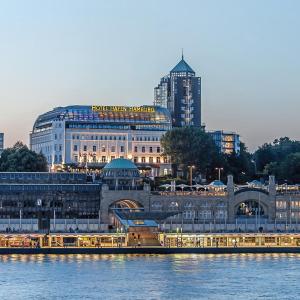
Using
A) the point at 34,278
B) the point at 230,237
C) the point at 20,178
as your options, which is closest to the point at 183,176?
the point at 20,178

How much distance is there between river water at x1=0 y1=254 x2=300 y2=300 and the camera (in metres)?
98.2

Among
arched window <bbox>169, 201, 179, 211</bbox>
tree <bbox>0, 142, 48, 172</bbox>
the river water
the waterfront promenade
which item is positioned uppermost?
tree <bbox>0, 142, 48, 172</bbox>

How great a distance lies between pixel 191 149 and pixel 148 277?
84.4m

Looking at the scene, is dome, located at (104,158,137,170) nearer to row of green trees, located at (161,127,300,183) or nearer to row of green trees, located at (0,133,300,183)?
row of green trees, located at (0,133,300,183)

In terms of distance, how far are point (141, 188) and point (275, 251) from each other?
75.7ft

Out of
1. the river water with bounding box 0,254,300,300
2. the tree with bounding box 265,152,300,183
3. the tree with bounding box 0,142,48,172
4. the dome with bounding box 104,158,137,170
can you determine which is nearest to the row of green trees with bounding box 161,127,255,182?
the tree with bounding box 265,152,300,183

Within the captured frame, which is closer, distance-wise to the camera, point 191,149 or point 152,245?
point 152,245

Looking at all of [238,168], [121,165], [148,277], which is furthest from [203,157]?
[148,277]

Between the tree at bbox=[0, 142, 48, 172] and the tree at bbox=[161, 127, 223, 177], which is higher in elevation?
the tree at bbox=[161, 127, 223, 177]

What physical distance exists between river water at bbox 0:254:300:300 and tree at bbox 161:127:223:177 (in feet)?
207

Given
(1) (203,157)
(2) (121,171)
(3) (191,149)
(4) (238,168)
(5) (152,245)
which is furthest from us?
(4) (238,168)

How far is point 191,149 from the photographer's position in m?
190

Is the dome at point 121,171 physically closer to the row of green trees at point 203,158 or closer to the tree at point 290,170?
the row of green trees at point 203,158

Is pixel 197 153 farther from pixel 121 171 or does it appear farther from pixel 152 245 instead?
pixel 152 245
